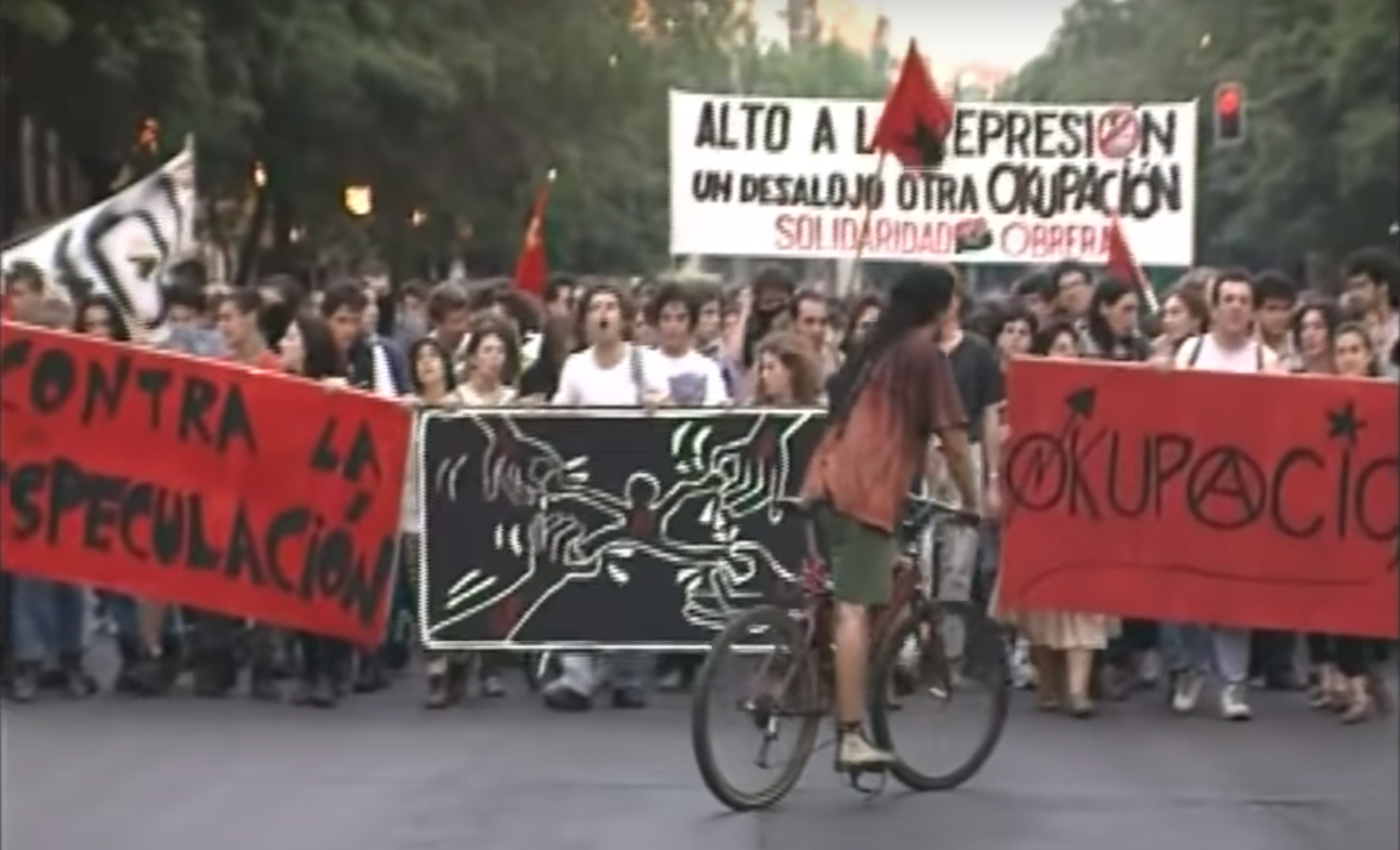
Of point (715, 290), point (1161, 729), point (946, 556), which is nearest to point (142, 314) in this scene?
point (715, 290)

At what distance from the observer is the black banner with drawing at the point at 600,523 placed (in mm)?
12078

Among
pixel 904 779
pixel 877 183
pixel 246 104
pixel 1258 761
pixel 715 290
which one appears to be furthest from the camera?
pixel 246 104

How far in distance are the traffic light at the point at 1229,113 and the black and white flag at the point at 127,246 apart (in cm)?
1942

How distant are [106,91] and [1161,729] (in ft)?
63.2

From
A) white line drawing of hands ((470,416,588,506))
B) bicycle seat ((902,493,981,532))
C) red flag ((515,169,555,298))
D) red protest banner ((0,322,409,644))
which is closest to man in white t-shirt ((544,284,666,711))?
white line drawing of hands ((470,416,588,506))

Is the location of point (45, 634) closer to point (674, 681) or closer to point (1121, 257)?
point (674, 681)

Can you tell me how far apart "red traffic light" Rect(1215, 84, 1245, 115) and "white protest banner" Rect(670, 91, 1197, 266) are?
17382 mm

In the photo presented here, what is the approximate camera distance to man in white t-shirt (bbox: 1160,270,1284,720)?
38.5 ft

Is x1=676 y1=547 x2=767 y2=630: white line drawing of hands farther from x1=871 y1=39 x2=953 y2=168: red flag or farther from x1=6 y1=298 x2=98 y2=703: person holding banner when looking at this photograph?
x1=871 y1=39 x2=953 y2=168: red flag

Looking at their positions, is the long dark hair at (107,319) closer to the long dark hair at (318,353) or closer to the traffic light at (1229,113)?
the long dark hair at (318,353)

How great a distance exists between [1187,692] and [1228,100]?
78.2 ft

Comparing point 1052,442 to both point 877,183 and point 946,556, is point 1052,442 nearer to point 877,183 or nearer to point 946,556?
point 946,556

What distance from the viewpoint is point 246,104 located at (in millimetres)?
30844

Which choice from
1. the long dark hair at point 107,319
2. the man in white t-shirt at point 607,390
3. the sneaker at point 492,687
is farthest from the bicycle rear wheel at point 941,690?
the long dark hair at point 107,319
